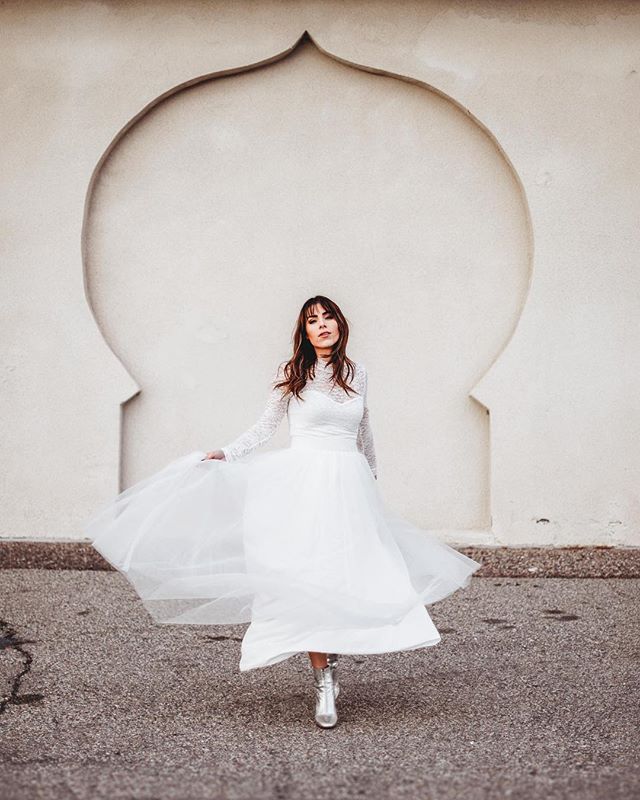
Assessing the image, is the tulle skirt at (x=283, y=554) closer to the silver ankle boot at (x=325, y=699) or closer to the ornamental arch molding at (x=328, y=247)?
the silver ankle boot at (x=325, y=699)

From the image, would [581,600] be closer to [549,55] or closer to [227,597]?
[227,597]

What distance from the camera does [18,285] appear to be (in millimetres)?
7297

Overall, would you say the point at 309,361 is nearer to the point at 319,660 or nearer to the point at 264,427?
the point at 264,427

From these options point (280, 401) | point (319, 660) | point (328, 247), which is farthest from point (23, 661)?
point (328, 247)

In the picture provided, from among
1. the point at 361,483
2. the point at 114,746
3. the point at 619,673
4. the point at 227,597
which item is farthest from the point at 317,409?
the point at 619,673

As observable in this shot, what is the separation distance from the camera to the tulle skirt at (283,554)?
3.90 metres

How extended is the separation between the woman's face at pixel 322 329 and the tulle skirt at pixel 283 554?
16.1 inches

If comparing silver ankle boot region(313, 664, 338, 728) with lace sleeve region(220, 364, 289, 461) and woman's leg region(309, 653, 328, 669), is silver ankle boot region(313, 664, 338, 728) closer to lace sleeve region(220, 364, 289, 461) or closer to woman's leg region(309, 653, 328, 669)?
woman's leg region(309, 653, 328, 669)

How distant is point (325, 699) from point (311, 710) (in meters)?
0.29

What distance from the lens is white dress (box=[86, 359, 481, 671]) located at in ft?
12.8

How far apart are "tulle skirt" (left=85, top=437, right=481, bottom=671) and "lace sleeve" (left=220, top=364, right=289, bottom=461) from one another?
55 mm

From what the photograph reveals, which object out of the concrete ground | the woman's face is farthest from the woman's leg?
the woman's face

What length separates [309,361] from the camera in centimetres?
435

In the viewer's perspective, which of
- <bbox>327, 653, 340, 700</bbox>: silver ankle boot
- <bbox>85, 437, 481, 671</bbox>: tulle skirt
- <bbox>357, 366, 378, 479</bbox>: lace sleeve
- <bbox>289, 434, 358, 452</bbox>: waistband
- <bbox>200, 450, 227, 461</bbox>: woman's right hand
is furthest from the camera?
<bbox>357, 366, 378, 479</bbox>: lace sleeve
